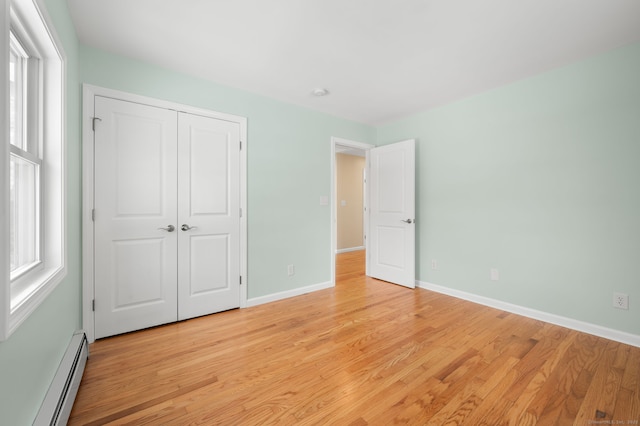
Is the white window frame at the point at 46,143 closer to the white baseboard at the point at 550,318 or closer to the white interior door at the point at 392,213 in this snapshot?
the white interior door at the point at 392,213

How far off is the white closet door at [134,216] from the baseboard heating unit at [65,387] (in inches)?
18.0

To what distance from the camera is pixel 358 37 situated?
7.03 feet

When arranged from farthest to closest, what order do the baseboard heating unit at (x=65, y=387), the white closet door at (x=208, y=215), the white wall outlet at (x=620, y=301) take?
the white closet door at (x=208, y=215)
the white wall outlet at (x=620, y=301)
the baseboard heating unit at (x=65, y=387)

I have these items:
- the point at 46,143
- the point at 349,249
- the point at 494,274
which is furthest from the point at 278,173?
the point at 349,249

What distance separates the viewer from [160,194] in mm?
2566

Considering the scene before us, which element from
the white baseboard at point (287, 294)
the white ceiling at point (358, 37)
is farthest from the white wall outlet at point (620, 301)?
the white baseboard at point (287, 294)

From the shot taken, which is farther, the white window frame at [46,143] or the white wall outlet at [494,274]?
the white wall outlet at [494,274]

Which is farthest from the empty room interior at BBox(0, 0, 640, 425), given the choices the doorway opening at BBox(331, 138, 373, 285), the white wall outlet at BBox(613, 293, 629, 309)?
the doorway opening at BBox(331, 138, 373, 285)

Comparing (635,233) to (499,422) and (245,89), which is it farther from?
(245,89)

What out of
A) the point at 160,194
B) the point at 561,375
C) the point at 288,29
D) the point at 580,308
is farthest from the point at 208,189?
the point at 580,308

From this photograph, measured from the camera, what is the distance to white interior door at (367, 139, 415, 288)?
12.3ft

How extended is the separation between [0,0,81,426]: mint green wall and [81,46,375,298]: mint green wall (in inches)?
25.8

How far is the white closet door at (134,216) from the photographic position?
2.33 metres

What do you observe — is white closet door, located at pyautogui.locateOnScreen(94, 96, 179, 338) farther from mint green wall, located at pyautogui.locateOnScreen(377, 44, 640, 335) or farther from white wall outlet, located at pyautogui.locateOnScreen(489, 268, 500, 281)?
white wall outlet, located at pyautogui.locateOnScreen(489, 268, 500, 281)
